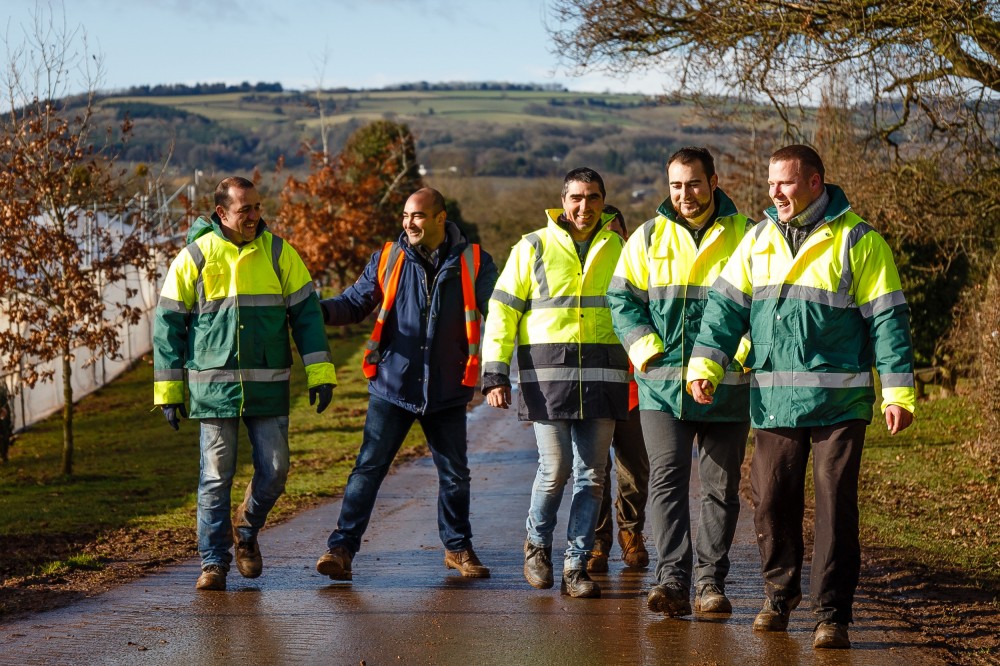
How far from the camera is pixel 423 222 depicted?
7.58 m

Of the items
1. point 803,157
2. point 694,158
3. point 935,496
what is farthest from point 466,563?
point 935,496

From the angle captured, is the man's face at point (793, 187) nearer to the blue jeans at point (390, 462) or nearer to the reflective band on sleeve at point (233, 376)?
the blue jeans at point (390, 462)

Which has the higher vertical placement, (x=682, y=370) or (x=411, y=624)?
(x=682, y=370)

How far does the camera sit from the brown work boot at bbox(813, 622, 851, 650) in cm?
591

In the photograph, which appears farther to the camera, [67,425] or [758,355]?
[67,425]

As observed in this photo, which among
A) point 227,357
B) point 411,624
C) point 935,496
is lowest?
point 935,496

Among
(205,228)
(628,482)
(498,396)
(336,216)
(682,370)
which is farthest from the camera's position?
(336,216)

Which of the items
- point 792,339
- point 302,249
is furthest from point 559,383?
point 302,249

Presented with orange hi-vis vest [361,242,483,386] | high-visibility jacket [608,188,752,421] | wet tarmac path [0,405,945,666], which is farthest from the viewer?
orange hi-vis vest [361,242,483,386]

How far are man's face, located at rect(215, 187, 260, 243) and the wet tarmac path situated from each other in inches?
75.3

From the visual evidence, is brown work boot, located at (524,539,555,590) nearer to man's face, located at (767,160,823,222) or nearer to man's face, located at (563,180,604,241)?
man's face, located at (563,180,604,241)

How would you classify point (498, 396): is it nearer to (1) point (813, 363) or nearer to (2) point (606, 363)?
(2) point (606, 363)

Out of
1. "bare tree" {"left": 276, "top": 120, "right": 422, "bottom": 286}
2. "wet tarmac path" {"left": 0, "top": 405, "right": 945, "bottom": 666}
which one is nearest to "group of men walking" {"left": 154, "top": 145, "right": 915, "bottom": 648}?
"wet tarmac path" {"left": 0, "top": 405, "right": 945, "bottom": 666}

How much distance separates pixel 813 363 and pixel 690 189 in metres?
1.19
